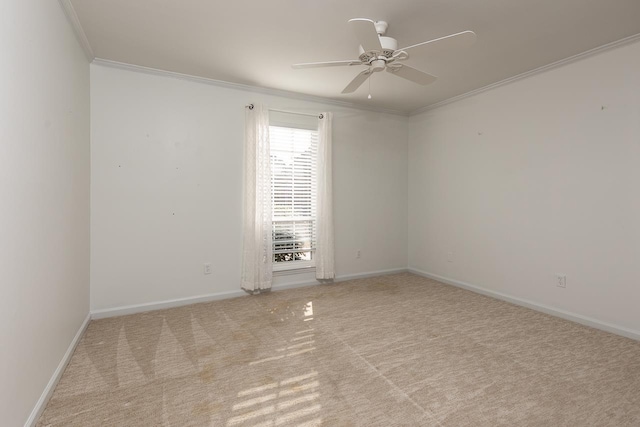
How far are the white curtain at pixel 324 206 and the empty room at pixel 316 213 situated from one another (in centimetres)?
4

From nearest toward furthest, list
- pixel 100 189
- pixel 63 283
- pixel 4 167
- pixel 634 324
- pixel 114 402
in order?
pixel 4 167
pixel 114 402
pixel 63 283
pixel 634 324
pixel 100 189

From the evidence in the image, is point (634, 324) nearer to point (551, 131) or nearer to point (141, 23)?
point (551, 131)

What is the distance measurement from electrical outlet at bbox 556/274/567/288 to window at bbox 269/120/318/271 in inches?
111

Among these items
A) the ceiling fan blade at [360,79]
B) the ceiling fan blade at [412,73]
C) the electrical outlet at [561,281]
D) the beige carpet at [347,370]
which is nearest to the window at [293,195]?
the beige carpet at [347,370]

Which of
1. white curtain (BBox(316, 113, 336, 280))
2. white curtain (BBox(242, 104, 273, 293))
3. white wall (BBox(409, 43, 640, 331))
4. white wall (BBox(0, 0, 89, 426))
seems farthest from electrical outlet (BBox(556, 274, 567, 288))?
white wall (BBox(0, 0, 89, 426))

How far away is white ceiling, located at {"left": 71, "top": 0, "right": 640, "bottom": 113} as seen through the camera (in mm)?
2256

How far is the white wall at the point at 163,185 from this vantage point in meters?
3.20

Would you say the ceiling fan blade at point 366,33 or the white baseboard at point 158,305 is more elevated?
the ceiling fan blade at point 366,33

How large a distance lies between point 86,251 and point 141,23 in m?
2.09

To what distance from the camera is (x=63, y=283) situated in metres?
2.26

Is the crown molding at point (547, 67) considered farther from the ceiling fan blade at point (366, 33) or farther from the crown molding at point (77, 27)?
the crown molding at point (77, 27)

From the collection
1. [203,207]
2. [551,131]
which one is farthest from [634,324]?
[203,207]

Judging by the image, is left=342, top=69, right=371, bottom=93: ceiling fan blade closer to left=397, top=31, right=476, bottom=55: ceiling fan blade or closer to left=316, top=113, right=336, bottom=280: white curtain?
left=397, top=31, right=476, bottom=55: ceiling fan blade

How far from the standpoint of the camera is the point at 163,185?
137 inches
